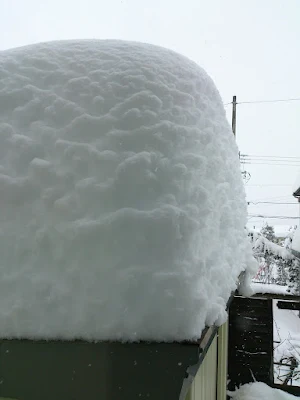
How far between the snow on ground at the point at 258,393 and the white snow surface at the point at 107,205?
3806mm

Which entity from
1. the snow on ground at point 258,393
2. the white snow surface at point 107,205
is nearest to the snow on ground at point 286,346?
the snow on ground at point 258,393

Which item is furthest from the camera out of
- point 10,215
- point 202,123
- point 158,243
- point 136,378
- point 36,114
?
point 202,123

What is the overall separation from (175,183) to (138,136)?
0.30 metres

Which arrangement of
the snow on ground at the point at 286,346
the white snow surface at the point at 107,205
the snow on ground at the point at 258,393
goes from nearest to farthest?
1. the white snow surface at the point at 107,205
2. the snow on ground at the point at 258,393
3. the snow on ground at the point at 286,346

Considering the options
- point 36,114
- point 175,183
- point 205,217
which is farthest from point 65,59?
point 205,217

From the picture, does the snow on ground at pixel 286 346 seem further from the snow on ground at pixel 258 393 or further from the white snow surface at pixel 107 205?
the white snow surface at pixel 107 205

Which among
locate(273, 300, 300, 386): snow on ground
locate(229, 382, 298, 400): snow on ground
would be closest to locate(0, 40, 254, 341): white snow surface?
locate(229, 382, 298, 400): snow on ground

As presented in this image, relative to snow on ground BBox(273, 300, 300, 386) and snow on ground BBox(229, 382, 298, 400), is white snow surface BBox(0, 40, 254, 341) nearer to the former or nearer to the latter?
snow on ground BBox(229, 382, 298, 400)

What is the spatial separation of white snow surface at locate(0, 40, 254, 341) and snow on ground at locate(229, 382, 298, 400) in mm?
3806

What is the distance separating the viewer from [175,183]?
1.41 m

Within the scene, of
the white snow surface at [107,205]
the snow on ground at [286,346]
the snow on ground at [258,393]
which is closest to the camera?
the white snow surface at [107,205]

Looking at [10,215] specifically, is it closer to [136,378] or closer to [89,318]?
[89,318]

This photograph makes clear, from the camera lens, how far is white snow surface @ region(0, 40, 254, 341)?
1.12m

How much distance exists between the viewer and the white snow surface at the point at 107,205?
112cm
